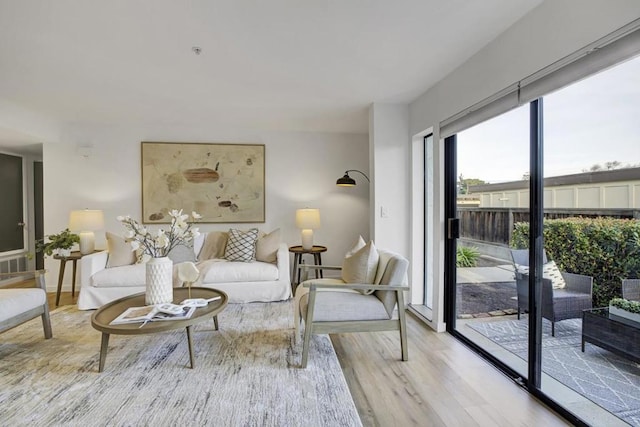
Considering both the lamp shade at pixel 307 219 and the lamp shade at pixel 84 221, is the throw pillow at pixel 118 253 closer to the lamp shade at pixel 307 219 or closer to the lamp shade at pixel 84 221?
the lamp shade at pixel 84 221

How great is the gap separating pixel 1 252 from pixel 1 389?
386 centimetres

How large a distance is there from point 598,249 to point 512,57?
1.30m

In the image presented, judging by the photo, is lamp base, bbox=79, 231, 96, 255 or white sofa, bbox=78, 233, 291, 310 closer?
white sofa, bbox=78, 233, 291, 310

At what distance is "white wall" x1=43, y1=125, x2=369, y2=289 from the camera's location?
14.1 feet

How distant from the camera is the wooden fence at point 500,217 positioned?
1.60 m

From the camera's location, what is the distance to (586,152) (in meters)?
1.69

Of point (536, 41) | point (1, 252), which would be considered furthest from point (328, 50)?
point (1, 252)

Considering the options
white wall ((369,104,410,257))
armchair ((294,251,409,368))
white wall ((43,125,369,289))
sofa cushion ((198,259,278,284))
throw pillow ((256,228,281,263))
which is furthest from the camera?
white wall ((43,125,369,289))

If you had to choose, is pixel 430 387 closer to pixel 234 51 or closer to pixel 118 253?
pixel 234 51

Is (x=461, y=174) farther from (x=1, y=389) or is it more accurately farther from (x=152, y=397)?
(x=1, y=389)

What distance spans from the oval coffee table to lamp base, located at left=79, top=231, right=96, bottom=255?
1.79 meters

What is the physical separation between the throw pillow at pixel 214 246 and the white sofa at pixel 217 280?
0.20m

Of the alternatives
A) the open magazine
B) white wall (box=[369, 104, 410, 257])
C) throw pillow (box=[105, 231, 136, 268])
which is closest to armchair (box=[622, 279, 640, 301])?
white wall (box=[369, 104, 410, 257])

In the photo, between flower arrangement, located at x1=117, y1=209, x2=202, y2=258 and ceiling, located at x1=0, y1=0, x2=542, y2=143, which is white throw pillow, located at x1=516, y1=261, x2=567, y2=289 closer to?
ceiling, located at x1=0, y1=0, x2=542, y2=143
